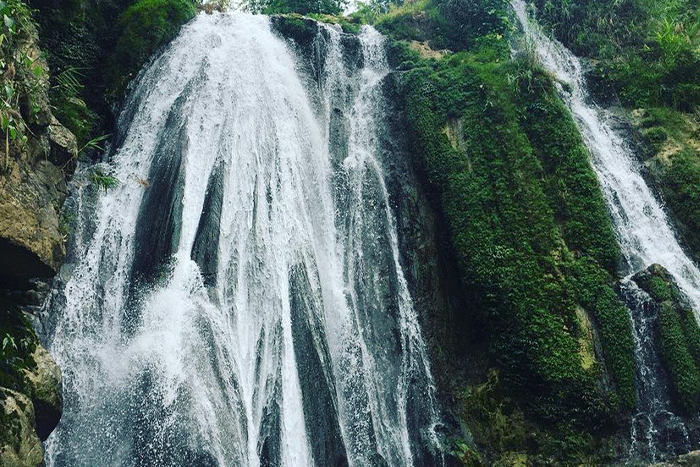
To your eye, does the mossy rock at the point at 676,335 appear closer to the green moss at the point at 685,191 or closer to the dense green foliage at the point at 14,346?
the green moss at the point at 685,191

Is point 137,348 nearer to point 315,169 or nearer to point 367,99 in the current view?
point 315,169

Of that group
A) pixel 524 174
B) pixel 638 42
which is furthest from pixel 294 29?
pixel 638 42

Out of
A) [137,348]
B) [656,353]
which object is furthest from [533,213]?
[137,348]

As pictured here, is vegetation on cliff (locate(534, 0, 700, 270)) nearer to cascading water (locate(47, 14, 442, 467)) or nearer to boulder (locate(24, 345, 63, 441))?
cascading water (locate(47, 14, 442, 467))

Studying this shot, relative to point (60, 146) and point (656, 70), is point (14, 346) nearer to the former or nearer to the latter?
point (60, 146)

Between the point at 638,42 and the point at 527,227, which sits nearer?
the point at 527,227

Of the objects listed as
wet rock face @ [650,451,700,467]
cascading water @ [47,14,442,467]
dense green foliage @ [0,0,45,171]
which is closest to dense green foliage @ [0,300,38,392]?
cascading water @ [47,14,442,467]

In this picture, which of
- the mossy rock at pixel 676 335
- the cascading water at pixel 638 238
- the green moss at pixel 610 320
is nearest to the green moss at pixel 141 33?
the cascading water at pixel 638 238
